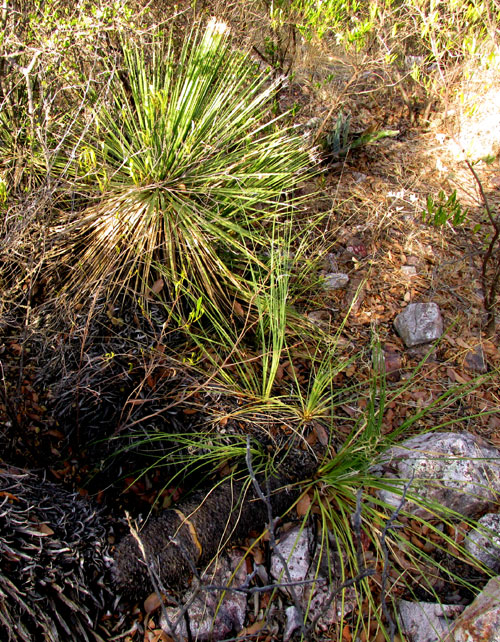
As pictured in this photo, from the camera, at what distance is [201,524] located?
1.72 meters

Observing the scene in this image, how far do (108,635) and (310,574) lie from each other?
0.71 m

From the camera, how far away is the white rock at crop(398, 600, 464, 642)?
1620 mm

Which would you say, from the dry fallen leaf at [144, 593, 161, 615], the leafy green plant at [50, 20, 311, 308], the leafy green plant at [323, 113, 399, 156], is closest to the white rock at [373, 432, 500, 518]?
the dry fallen leaf at [144, 593, 161, 615]

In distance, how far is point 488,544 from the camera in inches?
72.7

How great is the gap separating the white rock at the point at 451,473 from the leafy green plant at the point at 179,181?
1051mm

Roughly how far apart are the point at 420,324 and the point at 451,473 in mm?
910

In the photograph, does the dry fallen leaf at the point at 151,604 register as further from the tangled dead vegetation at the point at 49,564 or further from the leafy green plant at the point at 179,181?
the leafy green plant at the point at 179,181

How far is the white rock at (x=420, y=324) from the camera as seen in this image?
103 inches

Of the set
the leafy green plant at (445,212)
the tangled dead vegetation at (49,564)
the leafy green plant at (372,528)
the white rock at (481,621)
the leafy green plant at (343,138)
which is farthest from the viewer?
the leafy green plant at (343,138)

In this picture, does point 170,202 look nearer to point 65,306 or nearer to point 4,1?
point 65,306

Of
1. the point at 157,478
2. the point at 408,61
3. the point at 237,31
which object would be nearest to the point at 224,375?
the point at 157,478

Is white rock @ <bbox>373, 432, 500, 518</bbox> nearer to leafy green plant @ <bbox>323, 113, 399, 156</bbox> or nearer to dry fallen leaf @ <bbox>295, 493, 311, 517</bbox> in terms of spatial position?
dry fallen leaf @ <bbox>295, 493, 311, 517</bbox>

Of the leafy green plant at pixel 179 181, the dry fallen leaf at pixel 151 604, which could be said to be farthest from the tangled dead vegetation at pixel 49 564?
the leafy green plant at pixel 179 181

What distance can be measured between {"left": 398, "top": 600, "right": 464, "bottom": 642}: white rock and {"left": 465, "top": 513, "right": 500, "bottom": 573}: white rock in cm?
23
